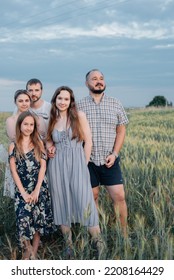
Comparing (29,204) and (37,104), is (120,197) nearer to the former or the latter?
(29,204)

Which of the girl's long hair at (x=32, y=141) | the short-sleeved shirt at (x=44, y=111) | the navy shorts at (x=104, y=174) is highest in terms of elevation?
the short-sleeved shirt at (x=44, y=111)

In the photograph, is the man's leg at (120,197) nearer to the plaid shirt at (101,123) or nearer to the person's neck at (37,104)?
the plaid shirt at (101,123)

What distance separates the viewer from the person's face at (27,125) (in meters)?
4.10

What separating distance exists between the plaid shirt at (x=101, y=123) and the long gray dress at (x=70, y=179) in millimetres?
308

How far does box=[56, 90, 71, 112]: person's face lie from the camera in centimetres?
407

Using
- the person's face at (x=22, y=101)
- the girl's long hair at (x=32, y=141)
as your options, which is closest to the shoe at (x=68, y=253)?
the girl's long hair at (x=32, y=141)

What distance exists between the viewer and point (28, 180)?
165 inches

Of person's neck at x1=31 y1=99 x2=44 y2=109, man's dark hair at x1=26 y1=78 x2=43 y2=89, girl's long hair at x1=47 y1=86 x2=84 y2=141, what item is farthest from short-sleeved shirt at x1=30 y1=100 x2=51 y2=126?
girl's long hair at x1=47 y1=86 x2=84 y2=141

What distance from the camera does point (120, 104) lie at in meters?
4.62

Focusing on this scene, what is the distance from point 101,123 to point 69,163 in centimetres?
58
